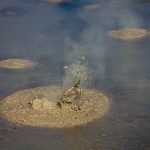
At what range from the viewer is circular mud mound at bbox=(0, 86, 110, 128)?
19078mm

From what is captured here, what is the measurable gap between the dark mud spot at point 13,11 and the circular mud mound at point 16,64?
16972 millimetres

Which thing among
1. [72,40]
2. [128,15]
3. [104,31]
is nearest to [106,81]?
[72,40]

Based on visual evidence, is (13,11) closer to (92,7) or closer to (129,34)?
(92,7)

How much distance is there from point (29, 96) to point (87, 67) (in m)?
5.28

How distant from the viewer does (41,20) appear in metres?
40.2

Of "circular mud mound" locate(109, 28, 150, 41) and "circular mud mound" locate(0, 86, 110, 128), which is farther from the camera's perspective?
"circular mud mound" locate(109, 28, 150, 41)

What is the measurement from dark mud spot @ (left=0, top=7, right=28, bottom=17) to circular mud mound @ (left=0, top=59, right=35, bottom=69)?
1697 cm

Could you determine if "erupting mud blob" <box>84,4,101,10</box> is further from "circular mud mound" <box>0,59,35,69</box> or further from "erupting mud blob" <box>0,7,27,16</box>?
"circular mud mound" <box>0,59,35,69</box>

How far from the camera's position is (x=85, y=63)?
26.6 metres

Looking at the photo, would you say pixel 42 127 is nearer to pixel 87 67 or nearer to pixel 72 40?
pixel 87 67

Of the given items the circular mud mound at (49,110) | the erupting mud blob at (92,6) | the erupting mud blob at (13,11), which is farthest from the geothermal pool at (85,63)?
the circular mud mound at (49,110)

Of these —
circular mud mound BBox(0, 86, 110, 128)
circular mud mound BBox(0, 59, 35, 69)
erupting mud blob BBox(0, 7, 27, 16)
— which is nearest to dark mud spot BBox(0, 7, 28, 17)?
erupting mud blob BBox(0, 7, 27, 16)

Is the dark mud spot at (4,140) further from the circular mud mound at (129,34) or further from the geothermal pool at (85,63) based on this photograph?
the circular mud mound at (129,34)

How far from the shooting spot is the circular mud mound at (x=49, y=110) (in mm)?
19078
